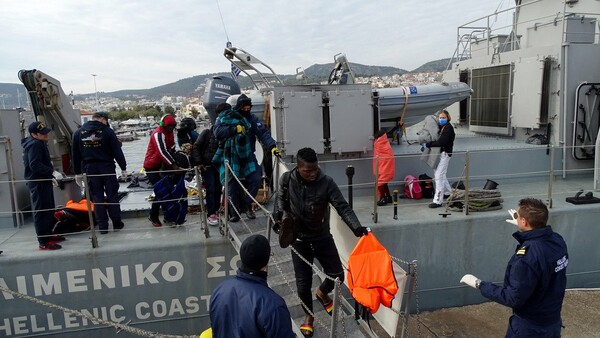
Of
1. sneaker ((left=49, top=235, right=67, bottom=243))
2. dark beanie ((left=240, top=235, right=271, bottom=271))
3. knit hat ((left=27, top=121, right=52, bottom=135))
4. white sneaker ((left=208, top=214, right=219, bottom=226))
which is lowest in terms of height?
sneaker ((left=49, top=235, right=67, bottom=243))

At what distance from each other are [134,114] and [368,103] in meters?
81.7

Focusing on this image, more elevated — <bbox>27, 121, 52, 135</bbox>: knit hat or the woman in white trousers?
<bbox>27, 121, 52, 135</bbox>: knit hat

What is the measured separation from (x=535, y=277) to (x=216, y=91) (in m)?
6.93

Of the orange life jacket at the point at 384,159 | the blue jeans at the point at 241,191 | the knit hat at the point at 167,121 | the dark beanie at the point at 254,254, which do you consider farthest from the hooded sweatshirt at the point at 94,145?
the dark beanie at the point at 254,254

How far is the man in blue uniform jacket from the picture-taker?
8.52ft

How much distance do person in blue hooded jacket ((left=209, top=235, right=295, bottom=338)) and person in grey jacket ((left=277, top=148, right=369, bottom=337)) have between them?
1.23m

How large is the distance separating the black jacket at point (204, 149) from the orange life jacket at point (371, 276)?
8.51 ft

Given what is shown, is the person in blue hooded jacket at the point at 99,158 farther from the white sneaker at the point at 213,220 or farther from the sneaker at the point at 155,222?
the white sneaker at the point at 213,220

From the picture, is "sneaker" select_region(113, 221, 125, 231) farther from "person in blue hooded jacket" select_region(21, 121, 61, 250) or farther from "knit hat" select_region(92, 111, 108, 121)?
"knit hat" select_region(92, 111, 108, 121)

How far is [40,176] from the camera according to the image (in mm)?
4930

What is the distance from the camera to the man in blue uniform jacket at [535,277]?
2.60 meters

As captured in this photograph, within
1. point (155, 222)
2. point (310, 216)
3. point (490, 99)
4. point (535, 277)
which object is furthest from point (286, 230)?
point (490, 99)

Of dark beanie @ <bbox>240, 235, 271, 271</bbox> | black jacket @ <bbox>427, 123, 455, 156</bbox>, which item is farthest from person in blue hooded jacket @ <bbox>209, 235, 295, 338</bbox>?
black jacket @ <bbox>427, 123, 455, 156</bbox>

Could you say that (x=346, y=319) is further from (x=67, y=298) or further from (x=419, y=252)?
(x=67, y=298)
